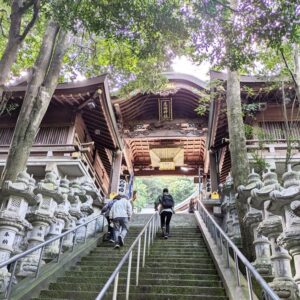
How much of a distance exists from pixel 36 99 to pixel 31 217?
2.94 metres

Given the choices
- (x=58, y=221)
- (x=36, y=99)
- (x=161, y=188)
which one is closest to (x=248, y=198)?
(x=58, y=221)

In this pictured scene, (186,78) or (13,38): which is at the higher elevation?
(186,78)

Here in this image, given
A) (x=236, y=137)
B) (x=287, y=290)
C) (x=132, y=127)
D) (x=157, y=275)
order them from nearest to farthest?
(x=287, y=290) < (x=157, y=275) < (x=236, y=137) < (x=132, y=127)

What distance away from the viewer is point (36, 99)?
754 centimetres

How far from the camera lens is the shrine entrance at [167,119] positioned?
Result: 15.7 meters

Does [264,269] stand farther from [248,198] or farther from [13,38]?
[13,38]

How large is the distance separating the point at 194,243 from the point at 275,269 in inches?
148

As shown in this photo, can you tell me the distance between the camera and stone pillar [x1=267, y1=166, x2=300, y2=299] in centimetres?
406

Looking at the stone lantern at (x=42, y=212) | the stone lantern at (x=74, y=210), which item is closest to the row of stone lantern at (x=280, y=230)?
the stone lantern at (x=42, y=212)

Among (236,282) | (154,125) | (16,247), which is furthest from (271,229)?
(154,125)

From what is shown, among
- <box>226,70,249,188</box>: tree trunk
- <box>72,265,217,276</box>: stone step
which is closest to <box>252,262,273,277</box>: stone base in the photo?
<box>72,265,217,276</box>: stone step

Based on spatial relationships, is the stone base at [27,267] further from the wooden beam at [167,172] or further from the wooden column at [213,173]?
the wooden beam at [167,172]

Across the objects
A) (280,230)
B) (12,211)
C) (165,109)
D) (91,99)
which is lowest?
(280,230)

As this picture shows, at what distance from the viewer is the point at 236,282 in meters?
4.84
